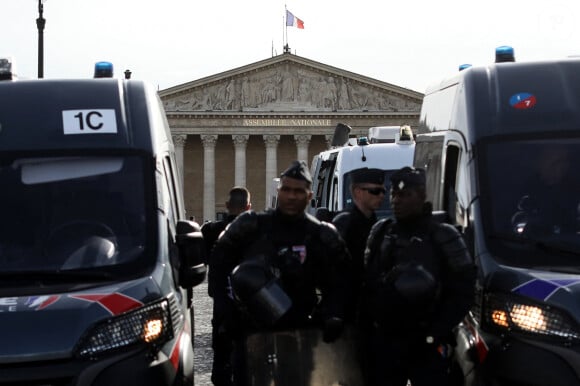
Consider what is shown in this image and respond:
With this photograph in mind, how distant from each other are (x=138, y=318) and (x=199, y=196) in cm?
6909

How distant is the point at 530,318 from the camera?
5.34 m

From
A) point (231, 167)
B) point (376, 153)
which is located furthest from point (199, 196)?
point (376, 153)

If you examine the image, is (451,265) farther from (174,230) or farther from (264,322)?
(174,230)

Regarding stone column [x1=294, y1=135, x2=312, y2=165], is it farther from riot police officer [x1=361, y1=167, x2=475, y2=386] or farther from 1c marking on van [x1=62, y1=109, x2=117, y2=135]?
riot police officer [x1=361, y1=167, x2=475, y2=386]

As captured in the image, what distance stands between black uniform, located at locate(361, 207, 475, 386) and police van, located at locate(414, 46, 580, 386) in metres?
0.30

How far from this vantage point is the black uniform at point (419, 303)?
17.2 ft

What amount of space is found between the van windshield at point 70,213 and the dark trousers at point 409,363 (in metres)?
1.19

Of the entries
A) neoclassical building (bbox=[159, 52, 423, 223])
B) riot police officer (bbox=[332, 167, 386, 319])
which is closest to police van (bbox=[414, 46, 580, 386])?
riot police officer (bbox=[332, 167, 386, 319])

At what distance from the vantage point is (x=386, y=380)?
537 cm

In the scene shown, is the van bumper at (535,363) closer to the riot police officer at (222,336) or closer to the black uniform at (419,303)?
the black uniform at (419,303)

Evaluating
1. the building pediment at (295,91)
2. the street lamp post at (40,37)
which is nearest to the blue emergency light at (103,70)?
the street lamp post at (40,37)

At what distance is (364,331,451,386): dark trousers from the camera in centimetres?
530

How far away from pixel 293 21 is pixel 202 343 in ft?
169

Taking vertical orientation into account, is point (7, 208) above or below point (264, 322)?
above
